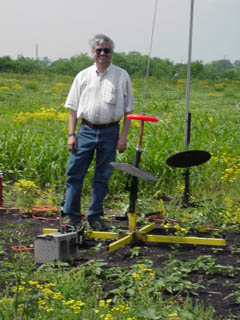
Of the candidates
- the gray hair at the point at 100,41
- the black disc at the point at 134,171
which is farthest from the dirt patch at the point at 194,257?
the gray hair at the point at 100,41

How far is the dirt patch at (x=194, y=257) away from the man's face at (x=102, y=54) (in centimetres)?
152

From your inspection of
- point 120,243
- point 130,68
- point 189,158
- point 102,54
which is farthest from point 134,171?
point 130,68

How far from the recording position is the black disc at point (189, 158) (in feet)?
17.2

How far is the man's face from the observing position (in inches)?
201

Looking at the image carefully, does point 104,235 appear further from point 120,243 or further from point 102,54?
point 102,54

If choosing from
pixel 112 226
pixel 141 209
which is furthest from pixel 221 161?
pixel 112 226

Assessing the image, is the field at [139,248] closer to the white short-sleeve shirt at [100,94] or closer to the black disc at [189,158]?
the white short-sleeve shirt at [100,94]

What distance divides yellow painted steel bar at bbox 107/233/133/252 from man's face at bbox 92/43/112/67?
4.78 ft

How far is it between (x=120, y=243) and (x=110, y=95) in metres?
1.26

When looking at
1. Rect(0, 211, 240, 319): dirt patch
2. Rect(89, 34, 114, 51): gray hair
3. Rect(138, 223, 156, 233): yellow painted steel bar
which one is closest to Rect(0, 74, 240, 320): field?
Rect(0, 211, 240, 319): dirt patch

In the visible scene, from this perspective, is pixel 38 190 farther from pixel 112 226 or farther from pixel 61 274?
pixel 61 274

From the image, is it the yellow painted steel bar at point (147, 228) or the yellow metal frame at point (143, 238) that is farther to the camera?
the yellow painted steel bar at point (147, 228)

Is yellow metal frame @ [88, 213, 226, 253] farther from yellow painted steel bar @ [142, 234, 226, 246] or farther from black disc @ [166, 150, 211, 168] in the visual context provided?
black disc @ [166, 150, 211, 168]

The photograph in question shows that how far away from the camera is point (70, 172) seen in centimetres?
544
